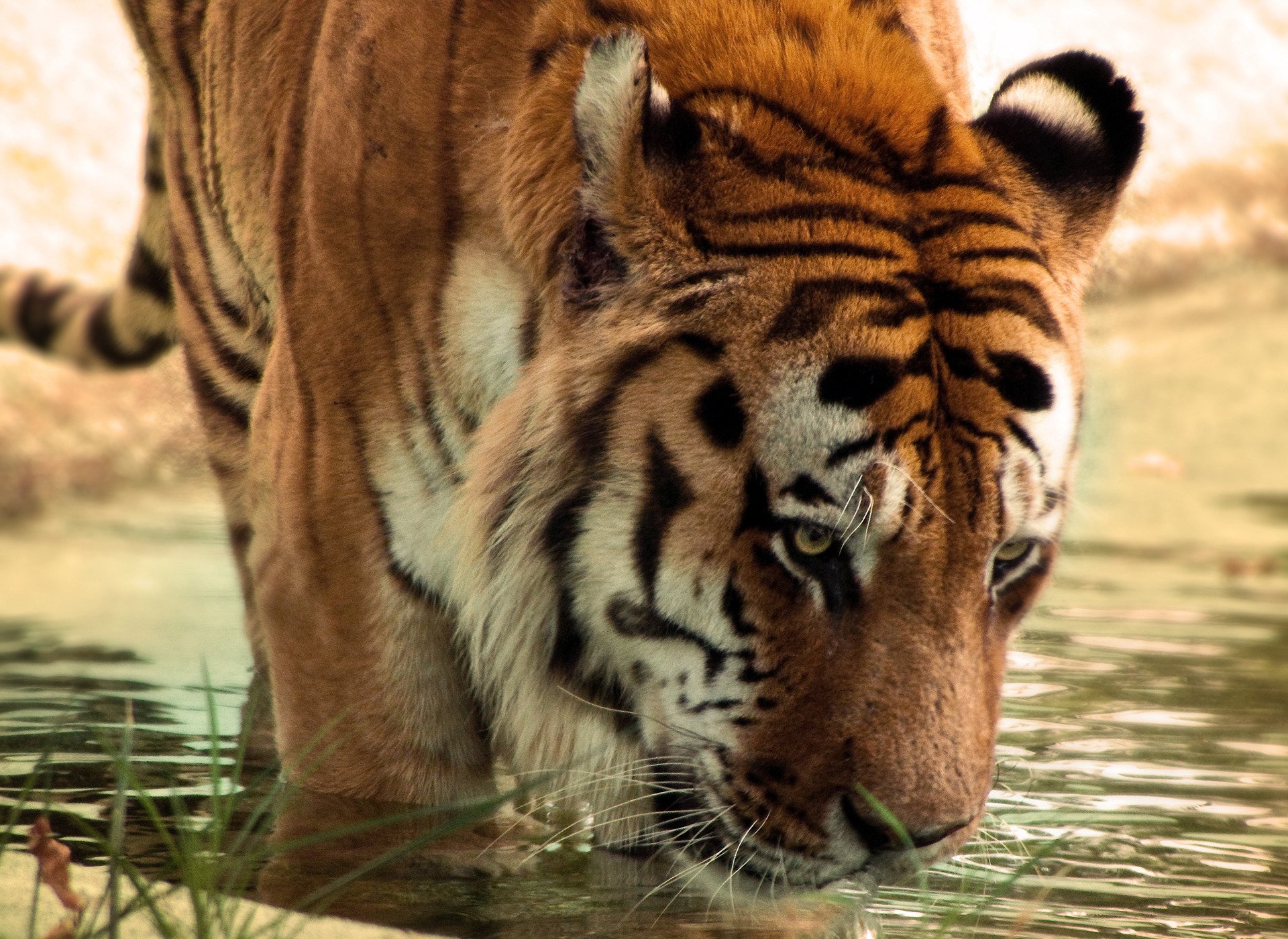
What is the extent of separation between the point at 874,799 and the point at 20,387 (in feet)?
16.5

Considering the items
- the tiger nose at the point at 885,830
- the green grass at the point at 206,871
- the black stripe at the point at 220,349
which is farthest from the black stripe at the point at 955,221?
the black stripe at the point at 220,349

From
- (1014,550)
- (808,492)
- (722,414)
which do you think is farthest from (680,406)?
(1014,550)

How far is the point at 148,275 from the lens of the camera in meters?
3.86

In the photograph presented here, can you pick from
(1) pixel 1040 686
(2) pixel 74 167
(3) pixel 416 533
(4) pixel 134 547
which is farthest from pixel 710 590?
(2) pixel 74 167

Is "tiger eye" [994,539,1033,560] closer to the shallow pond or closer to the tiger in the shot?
the tiger

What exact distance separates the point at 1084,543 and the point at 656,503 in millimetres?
3481

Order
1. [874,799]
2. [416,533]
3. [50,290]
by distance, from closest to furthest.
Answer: [874,799] → [416,533] → [50,290]

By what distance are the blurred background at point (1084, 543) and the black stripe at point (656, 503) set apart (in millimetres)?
419

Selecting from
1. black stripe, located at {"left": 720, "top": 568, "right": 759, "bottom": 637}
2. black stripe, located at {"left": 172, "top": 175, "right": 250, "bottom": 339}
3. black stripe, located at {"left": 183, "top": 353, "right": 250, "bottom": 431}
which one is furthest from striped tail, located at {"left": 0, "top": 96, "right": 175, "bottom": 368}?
black stripe, located at {"left": 720, "top": 568, "right": 759, "bottom": 637}

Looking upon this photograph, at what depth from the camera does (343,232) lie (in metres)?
2.19

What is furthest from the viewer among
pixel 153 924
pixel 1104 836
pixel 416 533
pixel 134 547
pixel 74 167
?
pixel 74 167

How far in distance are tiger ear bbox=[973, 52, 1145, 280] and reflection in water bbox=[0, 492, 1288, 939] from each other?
2.42 ft

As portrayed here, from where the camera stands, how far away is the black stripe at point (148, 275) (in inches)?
151

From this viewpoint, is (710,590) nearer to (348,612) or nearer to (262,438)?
(348,612)
